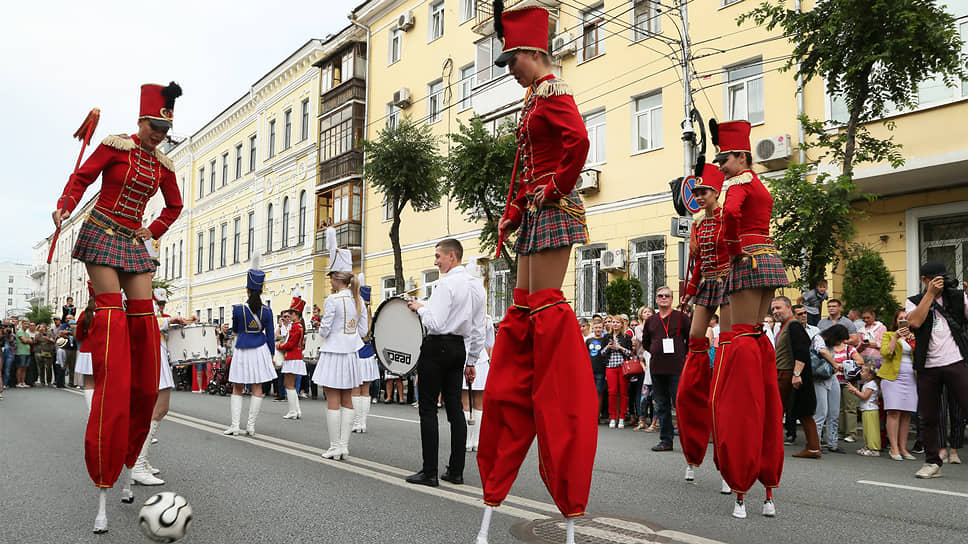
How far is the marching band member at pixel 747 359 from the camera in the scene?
5414 millimetres

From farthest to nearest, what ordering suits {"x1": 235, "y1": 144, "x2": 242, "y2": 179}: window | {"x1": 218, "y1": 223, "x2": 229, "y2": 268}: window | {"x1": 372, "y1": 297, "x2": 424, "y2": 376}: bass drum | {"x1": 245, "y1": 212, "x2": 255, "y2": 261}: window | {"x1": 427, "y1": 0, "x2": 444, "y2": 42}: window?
{"x1": 218, "y1": 223, "x2": 229, "y2": 268}: window < {"x1": 235, "y1": 144, "x2": 242, "y2": 179}: window < {"x1": 245, "y1": 212, "x2": 255, "y2": 261}: window < {"x1": 427, "y1": 0, "x2": 444, "y2": 42}: window < {"x1": 372, "y1": 297, "x2": 424, "y2": 376}: bass drum

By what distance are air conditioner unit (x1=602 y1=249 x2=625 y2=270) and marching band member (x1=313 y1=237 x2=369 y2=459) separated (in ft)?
41.0

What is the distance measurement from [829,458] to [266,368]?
7.69 meters

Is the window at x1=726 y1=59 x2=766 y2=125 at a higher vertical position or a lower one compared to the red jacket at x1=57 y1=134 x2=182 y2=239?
higher

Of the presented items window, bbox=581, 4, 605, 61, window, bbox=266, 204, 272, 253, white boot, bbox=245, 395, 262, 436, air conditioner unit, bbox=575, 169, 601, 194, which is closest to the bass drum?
white boot, bbox=245, 395, 262, 436

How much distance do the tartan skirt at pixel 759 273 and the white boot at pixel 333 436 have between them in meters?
4.53

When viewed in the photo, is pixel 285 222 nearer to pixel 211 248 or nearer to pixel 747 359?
pixel 211 248

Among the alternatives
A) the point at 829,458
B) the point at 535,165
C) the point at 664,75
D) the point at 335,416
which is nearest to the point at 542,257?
the point at 535,165

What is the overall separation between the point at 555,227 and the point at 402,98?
28322 millimetres

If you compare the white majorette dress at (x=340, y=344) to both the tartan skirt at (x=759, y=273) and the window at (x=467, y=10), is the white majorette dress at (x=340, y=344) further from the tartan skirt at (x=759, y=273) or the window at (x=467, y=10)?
the window at (x=467, y=10)

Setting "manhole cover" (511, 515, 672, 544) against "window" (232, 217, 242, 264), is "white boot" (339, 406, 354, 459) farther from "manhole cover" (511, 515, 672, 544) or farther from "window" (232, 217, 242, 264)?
"window" (232, 217, 242, 264)

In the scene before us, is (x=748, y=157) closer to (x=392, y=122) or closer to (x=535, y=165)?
(x=535, y=165)

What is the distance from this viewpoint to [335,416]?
843 centimetres

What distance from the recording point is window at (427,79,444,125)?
2994cm
